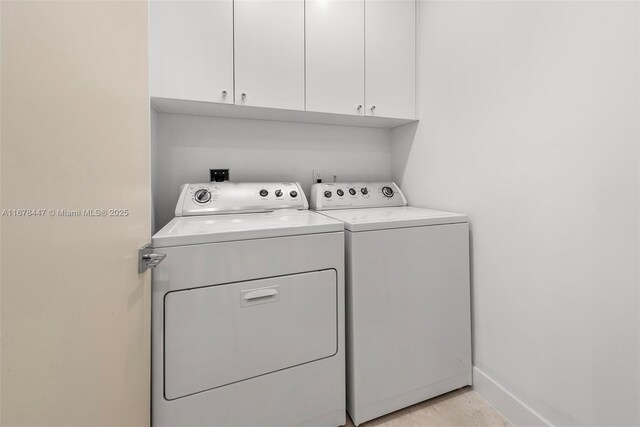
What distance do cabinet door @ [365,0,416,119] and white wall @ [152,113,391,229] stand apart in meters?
0.37

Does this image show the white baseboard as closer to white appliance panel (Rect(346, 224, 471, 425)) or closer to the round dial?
white appliance panel (Rect(346, 224, 471, 425))

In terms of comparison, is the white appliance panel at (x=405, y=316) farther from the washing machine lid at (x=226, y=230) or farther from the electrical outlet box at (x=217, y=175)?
the electrical outlet box at (x=217, y=175)

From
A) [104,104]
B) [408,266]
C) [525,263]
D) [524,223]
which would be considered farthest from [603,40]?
[104,104]

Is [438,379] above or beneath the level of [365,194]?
beneath

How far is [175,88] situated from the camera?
1376mm

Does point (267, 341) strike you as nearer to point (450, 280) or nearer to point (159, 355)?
point (159, 355)

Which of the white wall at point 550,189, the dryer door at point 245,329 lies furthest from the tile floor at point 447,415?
the dryer door at point 245,329

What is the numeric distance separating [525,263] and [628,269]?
342 mm

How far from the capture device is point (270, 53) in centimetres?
153

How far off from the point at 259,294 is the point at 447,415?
1.12 metres

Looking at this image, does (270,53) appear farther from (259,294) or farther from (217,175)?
(259,294)

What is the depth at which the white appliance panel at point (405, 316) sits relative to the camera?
1.24 m

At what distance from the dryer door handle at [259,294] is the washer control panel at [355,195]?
753 millimetres

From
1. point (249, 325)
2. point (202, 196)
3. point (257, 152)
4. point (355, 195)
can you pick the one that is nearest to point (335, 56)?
point (257, 152)
